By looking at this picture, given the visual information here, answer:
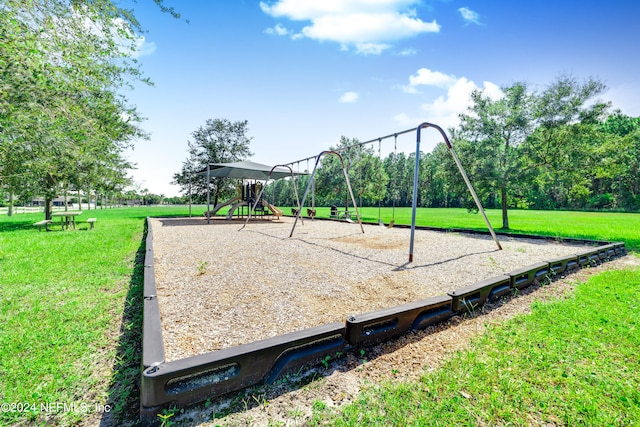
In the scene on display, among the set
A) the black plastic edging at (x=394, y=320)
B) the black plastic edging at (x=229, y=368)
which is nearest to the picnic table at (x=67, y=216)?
the black plastic edging at (x=229, y=368)

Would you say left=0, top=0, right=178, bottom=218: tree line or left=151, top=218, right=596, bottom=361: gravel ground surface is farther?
left=0, top=0, right=178, bottom=218: tree line

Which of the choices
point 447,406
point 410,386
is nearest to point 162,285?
point 410,386

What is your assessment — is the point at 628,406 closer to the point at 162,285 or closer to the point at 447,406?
the point at 447,406

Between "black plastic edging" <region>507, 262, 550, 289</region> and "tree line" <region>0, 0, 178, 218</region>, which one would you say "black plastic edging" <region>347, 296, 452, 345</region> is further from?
"tree line" <region>0, 0, 178, 218</region>

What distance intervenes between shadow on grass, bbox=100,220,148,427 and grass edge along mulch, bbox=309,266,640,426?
1.05 m

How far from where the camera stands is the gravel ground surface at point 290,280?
250 centimetres

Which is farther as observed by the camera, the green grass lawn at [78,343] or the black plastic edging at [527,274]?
the black plastic edging at [527,274]

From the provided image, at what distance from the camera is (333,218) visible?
15625mm

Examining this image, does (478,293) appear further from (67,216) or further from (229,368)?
(67,216)

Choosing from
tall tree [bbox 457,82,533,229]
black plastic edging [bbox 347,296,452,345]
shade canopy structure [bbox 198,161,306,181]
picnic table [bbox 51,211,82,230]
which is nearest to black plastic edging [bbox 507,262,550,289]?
black plastic edging [bbox 347,296,452,345]

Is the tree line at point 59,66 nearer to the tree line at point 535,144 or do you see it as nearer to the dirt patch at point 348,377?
the dirt patch at point 348,377

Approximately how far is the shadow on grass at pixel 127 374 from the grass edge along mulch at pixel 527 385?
1048mm

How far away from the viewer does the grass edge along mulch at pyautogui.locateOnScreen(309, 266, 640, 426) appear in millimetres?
1539

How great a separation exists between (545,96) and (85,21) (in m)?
12.7
